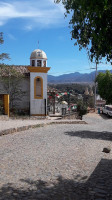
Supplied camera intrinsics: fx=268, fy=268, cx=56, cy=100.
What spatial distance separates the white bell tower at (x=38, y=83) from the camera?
2502 centimetres

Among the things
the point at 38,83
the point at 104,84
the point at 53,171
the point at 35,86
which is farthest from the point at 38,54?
the point at 53,171

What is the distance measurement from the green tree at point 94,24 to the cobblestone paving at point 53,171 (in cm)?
284

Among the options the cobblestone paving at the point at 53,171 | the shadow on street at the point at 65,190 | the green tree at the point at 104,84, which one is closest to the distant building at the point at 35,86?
the green tree at the point at 104,84

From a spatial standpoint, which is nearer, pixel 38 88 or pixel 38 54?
pixel 38 54

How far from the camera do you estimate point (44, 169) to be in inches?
286

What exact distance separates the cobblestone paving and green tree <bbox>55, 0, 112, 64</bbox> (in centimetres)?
284

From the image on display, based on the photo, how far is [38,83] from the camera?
2570 cm

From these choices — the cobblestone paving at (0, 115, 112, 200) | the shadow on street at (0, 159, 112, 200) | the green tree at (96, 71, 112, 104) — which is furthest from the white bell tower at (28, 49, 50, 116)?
the shadow on street at (0, 159, 112, 200)

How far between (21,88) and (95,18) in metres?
21.1

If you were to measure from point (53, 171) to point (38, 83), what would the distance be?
747 inches

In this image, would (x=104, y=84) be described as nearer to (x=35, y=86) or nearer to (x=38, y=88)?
(x=38, y=88)

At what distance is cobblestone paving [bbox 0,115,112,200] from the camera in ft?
17.9

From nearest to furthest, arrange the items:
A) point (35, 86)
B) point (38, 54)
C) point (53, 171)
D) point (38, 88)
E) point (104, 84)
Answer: point (53, 171), point (35, 86), point (38, 54), point (38, 88), point (104, 84)

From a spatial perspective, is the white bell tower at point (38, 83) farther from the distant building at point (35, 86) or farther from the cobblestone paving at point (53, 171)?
the cobblestone paving at point (53, 171)
